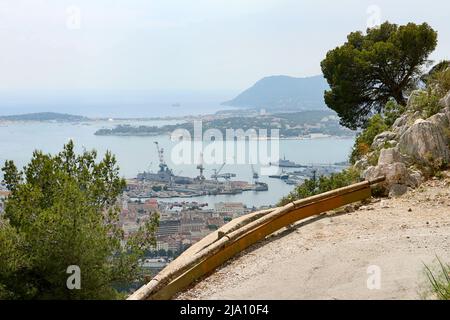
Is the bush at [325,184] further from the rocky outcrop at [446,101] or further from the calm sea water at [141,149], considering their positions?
the calm sea water at [141,149]

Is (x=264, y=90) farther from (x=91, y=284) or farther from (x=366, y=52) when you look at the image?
(x=91, y=284)

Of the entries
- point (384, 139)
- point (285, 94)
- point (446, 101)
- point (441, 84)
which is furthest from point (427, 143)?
point (285, 94)

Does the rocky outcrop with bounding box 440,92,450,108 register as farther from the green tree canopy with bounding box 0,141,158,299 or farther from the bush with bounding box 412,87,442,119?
the green tree canopy with bounding box 0,141,158,299

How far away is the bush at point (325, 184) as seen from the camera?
12.0 meters

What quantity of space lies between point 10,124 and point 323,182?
178 feet

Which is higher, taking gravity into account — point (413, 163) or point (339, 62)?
point (339, 62)

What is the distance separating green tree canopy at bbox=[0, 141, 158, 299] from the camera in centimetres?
871

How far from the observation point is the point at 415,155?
10977mm

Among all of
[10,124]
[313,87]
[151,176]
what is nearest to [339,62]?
[151,176]

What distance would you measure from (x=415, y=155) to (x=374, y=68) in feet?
38.7

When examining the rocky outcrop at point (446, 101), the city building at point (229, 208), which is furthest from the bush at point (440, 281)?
the city building at point (229, 208)

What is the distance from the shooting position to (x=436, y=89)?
1325 centimetres

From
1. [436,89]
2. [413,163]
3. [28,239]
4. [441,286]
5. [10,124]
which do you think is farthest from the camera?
[10,124]

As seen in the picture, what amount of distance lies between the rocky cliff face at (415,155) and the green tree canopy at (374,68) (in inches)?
403
